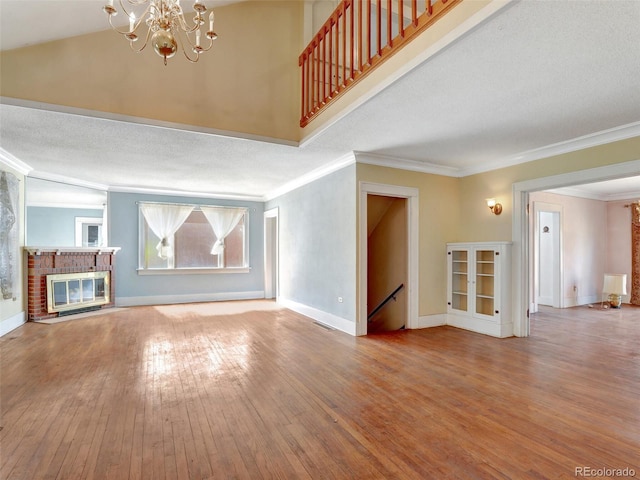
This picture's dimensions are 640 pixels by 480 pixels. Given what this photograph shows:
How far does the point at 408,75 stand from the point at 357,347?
3084 millimetres

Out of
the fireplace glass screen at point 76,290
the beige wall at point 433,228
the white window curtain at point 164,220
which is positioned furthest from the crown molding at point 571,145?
the fireplace glass screen at point 76,290

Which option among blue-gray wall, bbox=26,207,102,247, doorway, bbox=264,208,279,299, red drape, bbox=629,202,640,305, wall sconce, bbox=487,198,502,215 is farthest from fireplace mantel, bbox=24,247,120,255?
red drape, bbox=629,202,640,305

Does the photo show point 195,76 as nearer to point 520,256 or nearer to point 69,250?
point 69,250

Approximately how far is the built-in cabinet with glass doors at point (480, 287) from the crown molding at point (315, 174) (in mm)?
2232

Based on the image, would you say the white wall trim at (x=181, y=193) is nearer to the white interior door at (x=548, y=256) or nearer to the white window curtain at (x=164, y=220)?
the white window curtain at (x=164, y=220)

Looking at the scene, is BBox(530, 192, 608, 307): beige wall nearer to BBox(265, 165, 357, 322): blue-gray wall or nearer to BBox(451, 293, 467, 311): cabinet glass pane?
BBox(451, 293, 467, 311): cabinet glass pane

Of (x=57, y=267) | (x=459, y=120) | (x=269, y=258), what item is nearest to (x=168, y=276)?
(x=57, y=267)

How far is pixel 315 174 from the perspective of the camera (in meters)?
5.70

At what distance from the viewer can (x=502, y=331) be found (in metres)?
4.57

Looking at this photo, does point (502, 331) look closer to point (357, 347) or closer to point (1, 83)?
point (357, 347)

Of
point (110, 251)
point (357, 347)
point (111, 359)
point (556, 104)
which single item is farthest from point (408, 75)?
point (110, 251)

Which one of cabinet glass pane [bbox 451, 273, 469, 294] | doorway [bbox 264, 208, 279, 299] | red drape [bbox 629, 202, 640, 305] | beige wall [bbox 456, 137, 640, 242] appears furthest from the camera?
doorway [bbox 264, 208, 279, 299]

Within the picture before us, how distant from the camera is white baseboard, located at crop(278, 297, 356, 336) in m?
4.80

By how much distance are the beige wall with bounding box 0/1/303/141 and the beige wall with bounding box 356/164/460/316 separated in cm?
207
